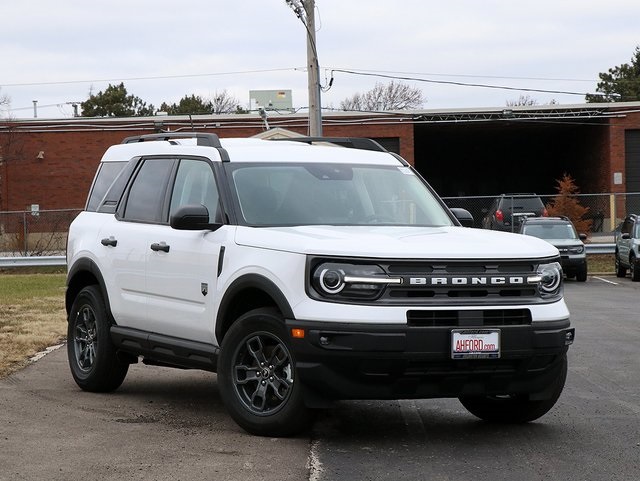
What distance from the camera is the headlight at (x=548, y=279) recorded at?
7528 millimetres

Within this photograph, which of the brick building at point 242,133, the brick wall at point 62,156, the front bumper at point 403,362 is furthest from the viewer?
the brick wall at point 62,156

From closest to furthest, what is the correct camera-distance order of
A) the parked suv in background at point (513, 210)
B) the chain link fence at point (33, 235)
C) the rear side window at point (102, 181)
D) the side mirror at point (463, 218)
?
1. the side mirror at point (463, 218)
2. the rear side window at point (102, 181)
3. the parked suv in background at point (513, 210)
4. the chain link fence at point (33, 235)

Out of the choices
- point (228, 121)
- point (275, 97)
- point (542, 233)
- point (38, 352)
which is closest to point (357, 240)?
point (38, 352)

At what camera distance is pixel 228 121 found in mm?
52188

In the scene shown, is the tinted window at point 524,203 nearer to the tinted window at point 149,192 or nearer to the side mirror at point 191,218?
the tinted window at point 149,192

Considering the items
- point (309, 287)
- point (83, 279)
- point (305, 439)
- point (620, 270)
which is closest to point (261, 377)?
point (305, 439)

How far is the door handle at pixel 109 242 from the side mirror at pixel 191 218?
1.43m

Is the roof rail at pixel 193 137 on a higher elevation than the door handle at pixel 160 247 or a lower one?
higher

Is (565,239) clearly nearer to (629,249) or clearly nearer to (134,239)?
(629,249)

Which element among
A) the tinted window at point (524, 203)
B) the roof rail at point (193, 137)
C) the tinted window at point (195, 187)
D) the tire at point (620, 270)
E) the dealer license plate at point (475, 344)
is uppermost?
the roof rail at point (193, 137)

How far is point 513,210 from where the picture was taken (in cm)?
3797

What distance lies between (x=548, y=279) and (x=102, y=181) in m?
4.58

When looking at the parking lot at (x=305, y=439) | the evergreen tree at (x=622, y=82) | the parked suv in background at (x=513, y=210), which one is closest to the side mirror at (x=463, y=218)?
the parking lot at (x=305, y=439)

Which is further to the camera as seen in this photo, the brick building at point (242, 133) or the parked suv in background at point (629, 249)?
the brick building at point (242, 133)
